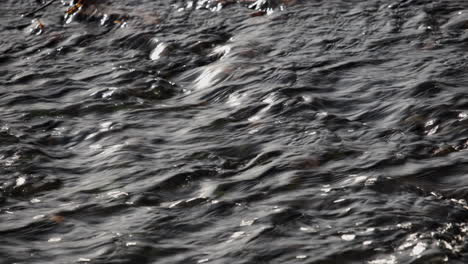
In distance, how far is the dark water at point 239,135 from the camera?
3395 mm

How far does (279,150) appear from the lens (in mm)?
4195

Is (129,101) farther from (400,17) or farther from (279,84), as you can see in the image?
(400,17)

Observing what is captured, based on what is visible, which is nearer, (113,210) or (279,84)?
(113,210)

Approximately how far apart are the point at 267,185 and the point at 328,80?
143cm

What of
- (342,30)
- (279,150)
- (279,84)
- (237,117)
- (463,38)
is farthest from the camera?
(342,30)

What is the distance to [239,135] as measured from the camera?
4.47m

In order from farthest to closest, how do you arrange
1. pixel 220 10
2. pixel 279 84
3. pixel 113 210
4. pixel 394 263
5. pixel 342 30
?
pixel 220 10, pixel 342 30, pixel 279 84, pixel 113 210, pixel 394 263

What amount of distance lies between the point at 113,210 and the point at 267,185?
68 cm

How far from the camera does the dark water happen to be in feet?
11.1

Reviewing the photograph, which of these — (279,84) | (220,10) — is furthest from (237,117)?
(220,10)

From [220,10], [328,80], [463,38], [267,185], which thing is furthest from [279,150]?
[220,10]

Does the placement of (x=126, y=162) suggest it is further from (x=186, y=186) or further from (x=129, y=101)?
(x=129, y=101)

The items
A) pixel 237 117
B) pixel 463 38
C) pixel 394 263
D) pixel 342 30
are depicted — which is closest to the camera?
pixel 394 263

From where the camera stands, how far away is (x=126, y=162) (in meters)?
4.25
